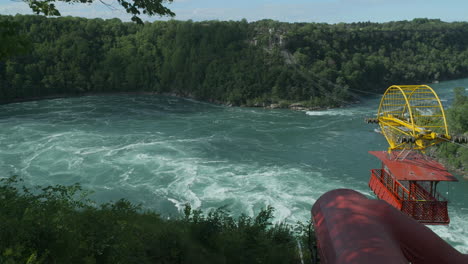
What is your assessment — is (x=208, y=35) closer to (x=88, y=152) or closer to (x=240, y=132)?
(x=240, y=132)

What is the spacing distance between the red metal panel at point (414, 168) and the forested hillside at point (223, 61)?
41938 mm

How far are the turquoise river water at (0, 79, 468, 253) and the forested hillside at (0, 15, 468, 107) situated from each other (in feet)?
40.7

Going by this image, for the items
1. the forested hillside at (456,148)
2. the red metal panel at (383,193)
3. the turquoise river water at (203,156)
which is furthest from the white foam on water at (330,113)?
the red metal panel at (383,193)

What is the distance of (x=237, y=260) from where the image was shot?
24.1 ft

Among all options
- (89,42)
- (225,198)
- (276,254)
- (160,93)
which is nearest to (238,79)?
(160,93)

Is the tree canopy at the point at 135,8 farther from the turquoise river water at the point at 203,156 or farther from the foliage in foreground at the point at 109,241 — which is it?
the turquoise river water at the point at 203,156

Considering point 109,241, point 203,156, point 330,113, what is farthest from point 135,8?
point 330,113

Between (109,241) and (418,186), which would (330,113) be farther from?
(109,241)

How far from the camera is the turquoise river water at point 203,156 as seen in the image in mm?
21734

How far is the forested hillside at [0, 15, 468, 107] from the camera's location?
206 feet

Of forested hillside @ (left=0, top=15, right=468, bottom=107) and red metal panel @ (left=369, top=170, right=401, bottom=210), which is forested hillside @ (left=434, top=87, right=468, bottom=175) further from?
forested hillside @ (left=0, top=15, right=468, bottom=107)

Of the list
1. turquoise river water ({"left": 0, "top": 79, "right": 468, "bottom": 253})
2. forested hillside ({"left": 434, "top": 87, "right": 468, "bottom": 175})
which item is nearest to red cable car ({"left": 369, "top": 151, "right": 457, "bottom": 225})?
turquoise river water ({"left": 0, "top": 79, "right": 468, "bottom": 253})

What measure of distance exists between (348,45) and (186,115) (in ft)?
135

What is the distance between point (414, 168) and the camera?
12281 mm
